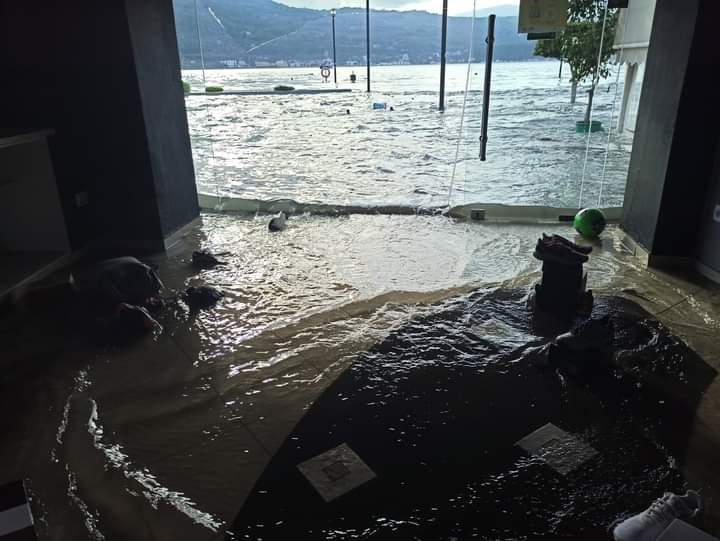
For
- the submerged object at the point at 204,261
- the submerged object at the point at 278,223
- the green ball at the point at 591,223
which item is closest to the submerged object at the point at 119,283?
the submerged object at the point at 204,261

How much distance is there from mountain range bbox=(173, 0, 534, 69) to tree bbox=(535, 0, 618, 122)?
0.21 m

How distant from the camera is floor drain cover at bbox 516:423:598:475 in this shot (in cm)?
162

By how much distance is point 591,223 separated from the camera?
3.71 metres

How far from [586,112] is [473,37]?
2.09m

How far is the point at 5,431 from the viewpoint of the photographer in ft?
6.01

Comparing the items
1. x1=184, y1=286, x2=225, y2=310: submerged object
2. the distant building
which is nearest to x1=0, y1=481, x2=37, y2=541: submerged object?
x1=184, y1=286, x2=225, y2=310: submerged object

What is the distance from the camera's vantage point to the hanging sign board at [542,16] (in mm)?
3658

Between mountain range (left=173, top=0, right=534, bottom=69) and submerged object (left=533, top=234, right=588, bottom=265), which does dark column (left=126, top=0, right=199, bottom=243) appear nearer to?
Result: mountain range (left=173, top=0, right=534, bottom=69)

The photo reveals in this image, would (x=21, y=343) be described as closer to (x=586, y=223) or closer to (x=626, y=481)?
(x=626, y=481)

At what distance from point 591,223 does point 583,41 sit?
1.51m

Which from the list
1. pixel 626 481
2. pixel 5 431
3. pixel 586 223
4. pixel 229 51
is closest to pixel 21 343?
pixel 5 431

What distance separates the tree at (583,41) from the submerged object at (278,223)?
2.49 m

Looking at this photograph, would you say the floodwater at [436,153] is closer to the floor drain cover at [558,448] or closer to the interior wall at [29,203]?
the interior wall at [29,203]

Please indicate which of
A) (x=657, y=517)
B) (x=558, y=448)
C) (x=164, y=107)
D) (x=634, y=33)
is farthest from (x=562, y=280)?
Result: (x=164, y=107)
